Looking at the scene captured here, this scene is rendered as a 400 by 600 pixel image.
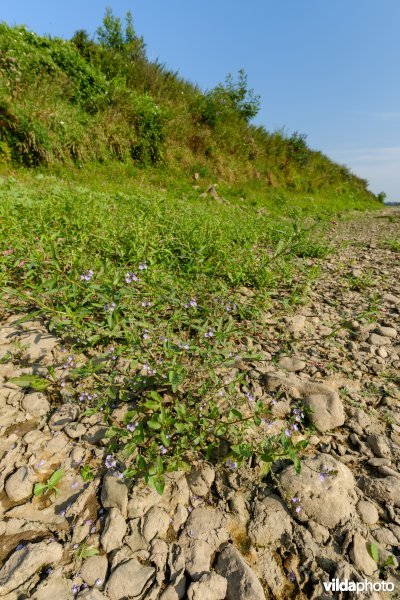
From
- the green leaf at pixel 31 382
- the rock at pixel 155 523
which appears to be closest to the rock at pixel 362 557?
the rock at pixel 155 523

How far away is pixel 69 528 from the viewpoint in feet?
5.03

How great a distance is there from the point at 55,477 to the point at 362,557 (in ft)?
5.28

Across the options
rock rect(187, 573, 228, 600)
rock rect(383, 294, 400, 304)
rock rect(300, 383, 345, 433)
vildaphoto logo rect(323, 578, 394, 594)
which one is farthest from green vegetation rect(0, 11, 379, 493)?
rock rect(383, 294, 400, 304)

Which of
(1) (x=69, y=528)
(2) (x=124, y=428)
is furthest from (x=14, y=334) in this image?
(1) (x=69, y=528)

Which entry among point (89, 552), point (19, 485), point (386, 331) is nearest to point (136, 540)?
point (89, 552)

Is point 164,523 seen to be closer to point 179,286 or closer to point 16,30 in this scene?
Answer: point 179,286

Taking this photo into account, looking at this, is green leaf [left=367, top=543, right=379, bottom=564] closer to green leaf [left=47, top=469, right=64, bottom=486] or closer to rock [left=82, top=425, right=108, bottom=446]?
rock [left=82, top=425, right=108, bottom=446]

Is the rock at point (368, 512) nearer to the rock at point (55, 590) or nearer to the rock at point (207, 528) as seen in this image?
the rock at point (207, 528)

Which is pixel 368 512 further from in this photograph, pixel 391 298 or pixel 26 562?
pixel 391 298

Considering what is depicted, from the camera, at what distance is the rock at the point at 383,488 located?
68.9 inches

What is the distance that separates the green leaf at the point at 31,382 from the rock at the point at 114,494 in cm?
84

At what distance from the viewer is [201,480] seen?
1801 mm

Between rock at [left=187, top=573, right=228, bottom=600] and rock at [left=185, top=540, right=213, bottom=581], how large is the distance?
1.8 inches

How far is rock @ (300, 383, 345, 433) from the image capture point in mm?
2221
